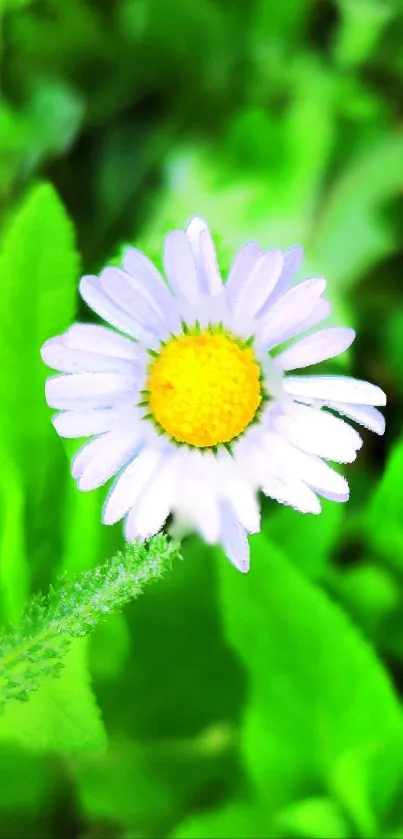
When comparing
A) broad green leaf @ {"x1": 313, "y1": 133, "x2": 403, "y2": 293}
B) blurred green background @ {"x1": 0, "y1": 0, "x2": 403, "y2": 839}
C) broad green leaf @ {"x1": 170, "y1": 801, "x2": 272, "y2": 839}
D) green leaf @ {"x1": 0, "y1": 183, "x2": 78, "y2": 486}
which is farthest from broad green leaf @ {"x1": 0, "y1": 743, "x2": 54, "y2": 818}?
broad green leaf @ {"x1": 313, "y1": 133, "x2": 403, "y2": 293}

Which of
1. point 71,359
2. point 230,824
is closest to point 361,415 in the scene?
point 71,359

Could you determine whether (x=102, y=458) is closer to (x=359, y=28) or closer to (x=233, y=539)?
(x=233, y=539)

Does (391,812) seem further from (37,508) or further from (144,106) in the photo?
(144,106)

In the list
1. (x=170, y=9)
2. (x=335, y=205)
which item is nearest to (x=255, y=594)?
(x=335, y=205)

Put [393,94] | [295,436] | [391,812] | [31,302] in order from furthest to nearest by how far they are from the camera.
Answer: [393,94] → [391,812] → [31,302] → [295,436]

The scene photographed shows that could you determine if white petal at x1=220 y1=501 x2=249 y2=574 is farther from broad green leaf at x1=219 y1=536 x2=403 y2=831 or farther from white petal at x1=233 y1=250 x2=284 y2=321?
broad green leaf at x1=219 y1=536 x2=403 y2=831

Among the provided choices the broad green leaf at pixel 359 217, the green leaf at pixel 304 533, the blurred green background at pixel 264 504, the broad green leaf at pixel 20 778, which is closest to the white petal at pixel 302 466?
the blurred green background at pixel 264 504

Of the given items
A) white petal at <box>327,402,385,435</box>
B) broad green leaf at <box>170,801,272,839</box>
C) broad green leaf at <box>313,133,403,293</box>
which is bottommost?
broad green leaf at <box>170,801,272,839</box>
